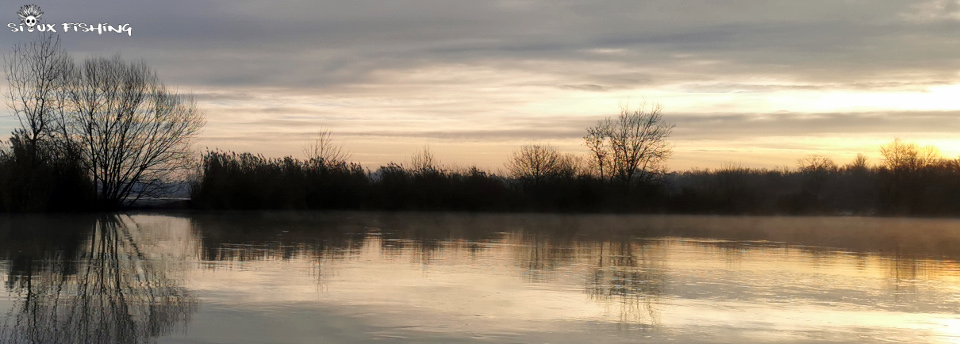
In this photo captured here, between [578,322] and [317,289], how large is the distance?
10.9ft

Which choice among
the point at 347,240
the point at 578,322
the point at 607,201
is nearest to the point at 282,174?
the point at 607,201

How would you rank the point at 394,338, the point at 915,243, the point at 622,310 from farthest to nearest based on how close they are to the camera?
the point at 915,243 → the point at 622,310 → the point at 394,338

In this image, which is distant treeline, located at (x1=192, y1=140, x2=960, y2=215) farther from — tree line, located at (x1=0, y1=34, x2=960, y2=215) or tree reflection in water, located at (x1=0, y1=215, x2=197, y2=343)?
tree reflection in water, located at (x1=0, y1=215, x2=197, y2=343)

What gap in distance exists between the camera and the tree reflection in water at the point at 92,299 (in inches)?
262

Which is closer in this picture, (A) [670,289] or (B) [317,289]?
(B) [317,289]

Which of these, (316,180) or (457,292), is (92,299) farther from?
(316,180)

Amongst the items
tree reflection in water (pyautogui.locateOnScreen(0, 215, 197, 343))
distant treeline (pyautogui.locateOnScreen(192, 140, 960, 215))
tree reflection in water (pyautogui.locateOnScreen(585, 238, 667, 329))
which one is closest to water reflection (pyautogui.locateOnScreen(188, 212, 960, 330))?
tree reflection in water (pyautogui.locateOnScreen(585, 238, 667, 329))

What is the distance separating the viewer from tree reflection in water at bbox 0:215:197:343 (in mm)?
6645

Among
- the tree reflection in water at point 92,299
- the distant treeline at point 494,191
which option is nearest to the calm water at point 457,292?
the tree reflection in water at point 92,299

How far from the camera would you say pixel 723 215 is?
40750 mm

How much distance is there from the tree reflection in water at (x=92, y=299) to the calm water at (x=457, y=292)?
22mm

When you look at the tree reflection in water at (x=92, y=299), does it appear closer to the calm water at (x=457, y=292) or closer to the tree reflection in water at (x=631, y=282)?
the calm water at (x=457, y=292)

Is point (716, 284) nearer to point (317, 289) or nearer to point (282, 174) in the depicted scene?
point (317, 289)

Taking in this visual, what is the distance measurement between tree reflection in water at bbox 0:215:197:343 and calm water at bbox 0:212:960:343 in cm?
2
